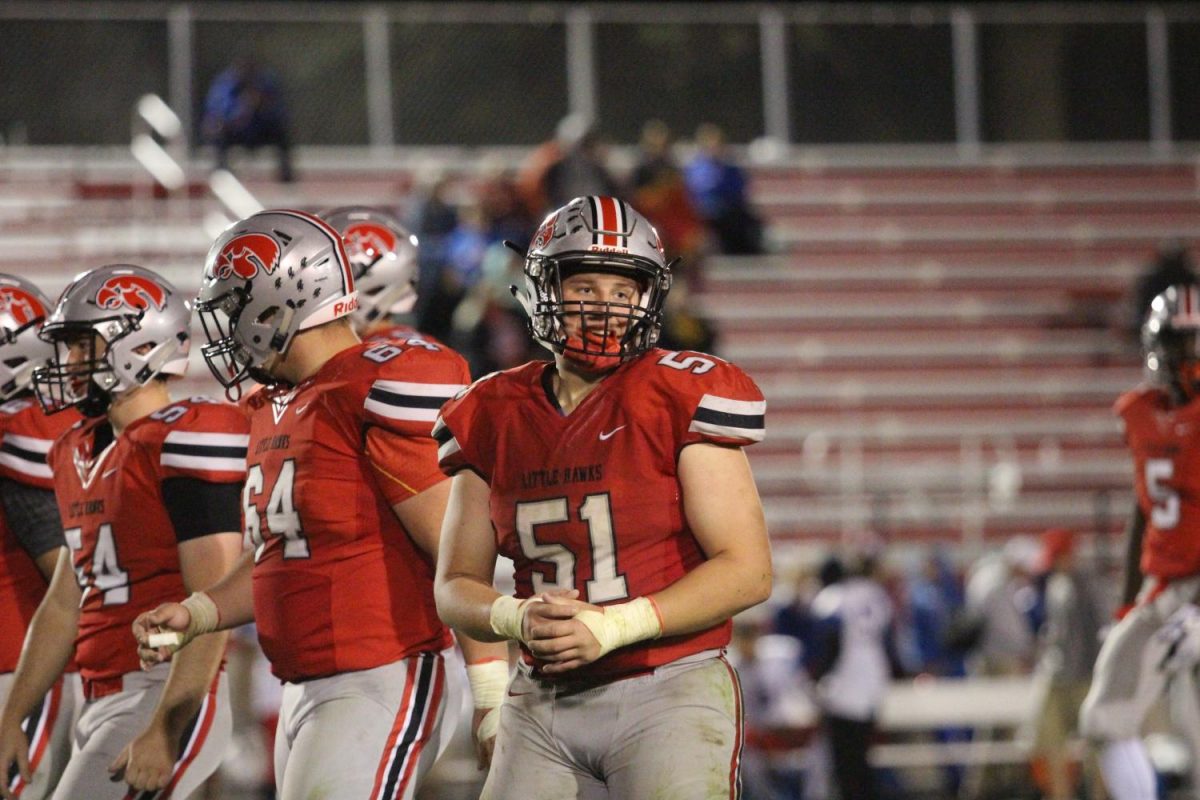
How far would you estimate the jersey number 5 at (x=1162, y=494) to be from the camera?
23.9ft

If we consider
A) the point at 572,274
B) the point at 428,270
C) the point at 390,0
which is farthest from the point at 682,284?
the point at 572,274

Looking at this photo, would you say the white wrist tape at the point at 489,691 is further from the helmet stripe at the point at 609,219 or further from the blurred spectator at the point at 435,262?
the blurred spectator at the point at 435,262

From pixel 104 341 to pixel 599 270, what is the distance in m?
1.69

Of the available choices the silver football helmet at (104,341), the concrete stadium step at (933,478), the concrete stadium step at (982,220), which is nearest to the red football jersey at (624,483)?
the silver football helmet at (104,341)

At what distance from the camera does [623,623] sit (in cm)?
383

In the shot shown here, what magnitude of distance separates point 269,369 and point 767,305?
12.9 m

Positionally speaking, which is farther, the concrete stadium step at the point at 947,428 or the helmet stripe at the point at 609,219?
the concrete stadium step at the point at 947,428

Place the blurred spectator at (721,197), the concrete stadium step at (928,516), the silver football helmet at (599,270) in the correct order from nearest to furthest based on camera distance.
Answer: the silver football helmet at (599,270) < the concrete stadium step at (928,516) < the blurred spectator at (721,197)

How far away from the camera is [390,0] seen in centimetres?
2273

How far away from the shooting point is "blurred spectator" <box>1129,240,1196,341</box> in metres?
16.0

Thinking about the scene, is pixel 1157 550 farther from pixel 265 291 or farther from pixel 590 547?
pixel 265 291

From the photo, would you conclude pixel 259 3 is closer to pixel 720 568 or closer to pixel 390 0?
pixel 390 0

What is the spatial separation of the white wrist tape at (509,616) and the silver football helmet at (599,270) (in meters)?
0.57

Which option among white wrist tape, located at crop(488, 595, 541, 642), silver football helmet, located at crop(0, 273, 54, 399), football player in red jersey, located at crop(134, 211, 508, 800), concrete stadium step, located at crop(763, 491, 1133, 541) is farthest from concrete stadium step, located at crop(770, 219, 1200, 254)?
white wrist tape, located at crop(488, 595, 541, 642)
